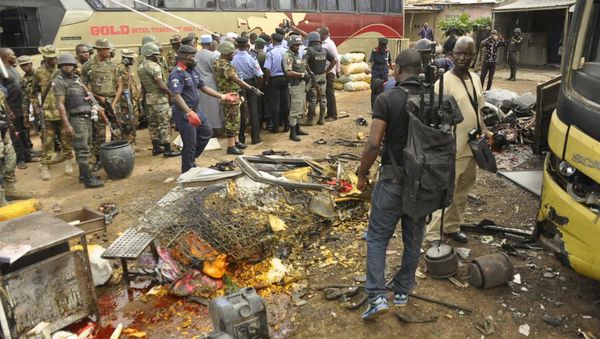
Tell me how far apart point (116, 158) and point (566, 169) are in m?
5.63

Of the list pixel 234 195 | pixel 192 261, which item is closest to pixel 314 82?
pixel 234 195

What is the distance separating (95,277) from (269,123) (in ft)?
20.2

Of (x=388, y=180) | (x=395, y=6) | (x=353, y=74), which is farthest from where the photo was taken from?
(x=395, y=6)

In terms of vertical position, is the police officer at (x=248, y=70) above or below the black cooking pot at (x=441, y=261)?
above

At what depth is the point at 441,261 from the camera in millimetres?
3748

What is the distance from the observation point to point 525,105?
27.7ft

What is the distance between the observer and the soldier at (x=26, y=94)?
741cm

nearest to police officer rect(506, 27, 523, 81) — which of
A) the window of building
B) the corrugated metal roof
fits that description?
the corrugated metal roof

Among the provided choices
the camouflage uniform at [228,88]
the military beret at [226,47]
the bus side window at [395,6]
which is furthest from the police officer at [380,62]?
the bus side window at [395,6]

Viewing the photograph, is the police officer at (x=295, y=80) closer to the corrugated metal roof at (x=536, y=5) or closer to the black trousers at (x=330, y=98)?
the black trousers at (x=330, y=98)

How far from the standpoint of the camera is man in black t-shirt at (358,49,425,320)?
9.75 ft

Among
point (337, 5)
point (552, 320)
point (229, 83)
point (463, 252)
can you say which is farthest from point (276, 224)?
point (337, 5)

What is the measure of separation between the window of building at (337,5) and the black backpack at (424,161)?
489 inches

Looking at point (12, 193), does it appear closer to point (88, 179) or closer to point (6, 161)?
point (6, 161)
